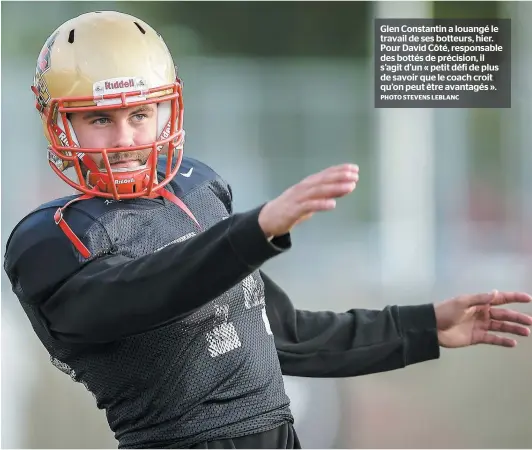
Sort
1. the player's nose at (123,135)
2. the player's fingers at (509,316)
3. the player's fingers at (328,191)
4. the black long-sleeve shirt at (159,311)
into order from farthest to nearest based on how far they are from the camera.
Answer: the player's fingers at (509,316), the player's nose at (123,135), the black long-sleeve shirt at (159,311), the player's fingers at (328,191)

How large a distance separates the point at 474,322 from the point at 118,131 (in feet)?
2.90

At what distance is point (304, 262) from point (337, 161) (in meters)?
0.85

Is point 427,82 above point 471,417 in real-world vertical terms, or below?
above

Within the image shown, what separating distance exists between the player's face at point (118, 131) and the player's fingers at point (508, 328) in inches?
Result: 33.4

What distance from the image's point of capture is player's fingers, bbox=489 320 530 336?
2309 millimetres

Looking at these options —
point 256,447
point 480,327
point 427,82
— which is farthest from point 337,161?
point 256,447

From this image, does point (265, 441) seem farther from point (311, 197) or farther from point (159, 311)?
point (311, 197)

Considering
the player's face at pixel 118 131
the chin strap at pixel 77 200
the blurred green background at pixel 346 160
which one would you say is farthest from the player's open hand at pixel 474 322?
the blurred green background at pixel 346 160

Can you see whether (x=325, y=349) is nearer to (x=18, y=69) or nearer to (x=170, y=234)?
(x=170, y=234)

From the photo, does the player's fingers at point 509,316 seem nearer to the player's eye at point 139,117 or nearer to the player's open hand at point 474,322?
the player's open hand at point 474,322

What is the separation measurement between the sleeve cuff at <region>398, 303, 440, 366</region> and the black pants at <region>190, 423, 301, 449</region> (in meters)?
0.40

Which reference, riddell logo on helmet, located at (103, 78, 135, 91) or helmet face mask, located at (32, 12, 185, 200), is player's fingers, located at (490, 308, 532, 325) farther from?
riddell logo on helmet, located at (103, 78, 135, 91)

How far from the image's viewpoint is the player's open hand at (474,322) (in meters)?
2.31

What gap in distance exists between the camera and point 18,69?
640cm
